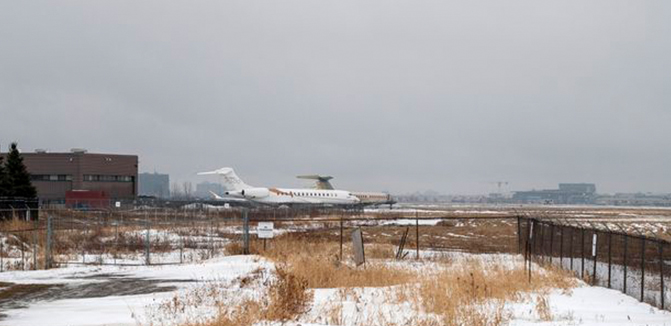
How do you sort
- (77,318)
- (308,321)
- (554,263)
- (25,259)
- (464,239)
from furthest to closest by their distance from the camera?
(464,239) → (25,259) → (554,263) → (77,318) → (308,321)

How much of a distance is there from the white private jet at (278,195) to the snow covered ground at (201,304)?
7396 centimetres

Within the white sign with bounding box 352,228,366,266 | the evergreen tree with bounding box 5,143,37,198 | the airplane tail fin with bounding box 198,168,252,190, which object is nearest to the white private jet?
the airplane tail fin with bounding box 198,168,252,190

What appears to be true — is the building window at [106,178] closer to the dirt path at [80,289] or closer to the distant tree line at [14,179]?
Answer: the distant tree line at [14,179]

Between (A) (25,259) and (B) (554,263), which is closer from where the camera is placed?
(B) (554,263)

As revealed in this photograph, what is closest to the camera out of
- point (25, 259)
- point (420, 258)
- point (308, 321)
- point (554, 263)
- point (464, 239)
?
point (308, 321)

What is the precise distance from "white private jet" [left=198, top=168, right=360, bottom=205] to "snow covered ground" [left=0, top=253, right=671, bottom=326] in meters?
74.0

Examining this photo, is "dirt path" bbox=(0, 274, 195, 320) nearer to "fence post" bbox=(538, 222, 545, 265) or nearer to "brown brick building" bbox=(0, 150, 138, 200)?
"fence post" bbox=(538, 222, 545, 265)

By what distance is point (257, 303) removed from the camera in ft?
46.4

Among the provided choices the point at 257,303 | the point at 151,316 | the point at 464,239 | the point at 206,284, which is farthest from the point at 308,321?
the point at 464,239

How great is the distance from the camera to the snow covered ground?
13.9m

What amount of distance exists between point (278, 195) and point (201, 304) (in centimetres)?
8340

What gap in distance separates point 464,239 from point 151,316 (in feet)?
109

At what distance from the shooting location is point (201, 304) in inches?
610

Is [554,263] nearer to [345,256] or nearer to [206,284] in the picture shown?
[345,256]
